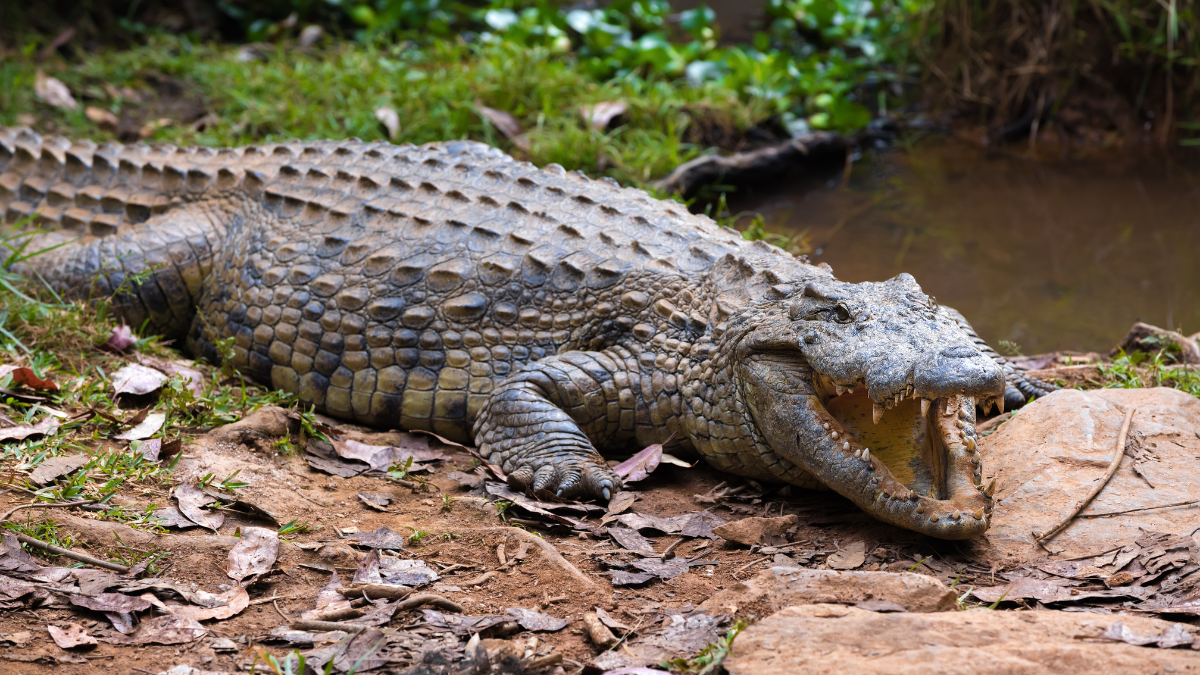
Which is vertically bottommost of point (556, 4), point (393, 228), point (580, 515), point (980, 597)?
point (580, 515)

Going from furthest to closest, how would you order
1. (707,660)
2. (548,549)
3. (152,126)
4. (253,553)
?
(152,126) → (548,549) → (253,553) → (707,660)

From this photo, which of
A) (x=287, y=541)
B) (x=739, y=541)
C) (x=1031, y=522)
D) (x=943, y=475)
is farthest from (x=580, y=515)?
(x=1031, y=522)

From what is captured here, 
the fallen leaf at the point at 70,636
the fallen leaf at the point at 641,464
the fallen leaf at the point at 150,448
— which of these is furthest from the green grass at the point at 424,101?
A: the fallen leaf at the point at 70,636

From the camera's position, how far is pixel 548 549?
3.23 meters

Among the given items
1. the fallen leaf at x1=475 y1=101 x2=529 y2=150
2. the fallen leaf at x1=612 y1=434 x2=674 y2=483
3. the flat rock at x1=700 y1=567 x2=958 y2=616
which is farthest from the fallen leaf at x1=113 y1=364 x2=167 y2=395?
the fallen leaf at x1=475 y1=101 x2=529 y2=150

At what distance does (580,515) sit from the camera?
12.3 ft

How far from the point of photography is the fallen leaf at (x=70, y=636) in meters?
2.57

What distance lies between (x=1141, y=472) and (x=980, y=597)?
40.2 inches

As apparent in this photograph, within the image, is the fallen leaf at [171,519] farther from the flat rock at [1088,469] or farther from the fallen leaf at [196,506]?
the flat rock at [1088,469]

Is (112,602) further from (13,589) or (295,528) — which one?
(295,528)

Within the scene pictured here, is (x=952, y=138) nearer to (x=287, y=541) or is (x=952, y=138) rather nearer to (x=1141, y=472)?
(x=1141, y=472)

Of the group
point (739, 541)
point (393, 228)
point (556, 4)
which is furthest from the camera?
point (556, 4)

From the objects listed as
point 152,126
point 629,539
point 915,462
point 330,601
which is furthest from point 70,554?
point 152,126

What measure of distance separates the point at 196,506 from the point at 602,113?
5007 mm
